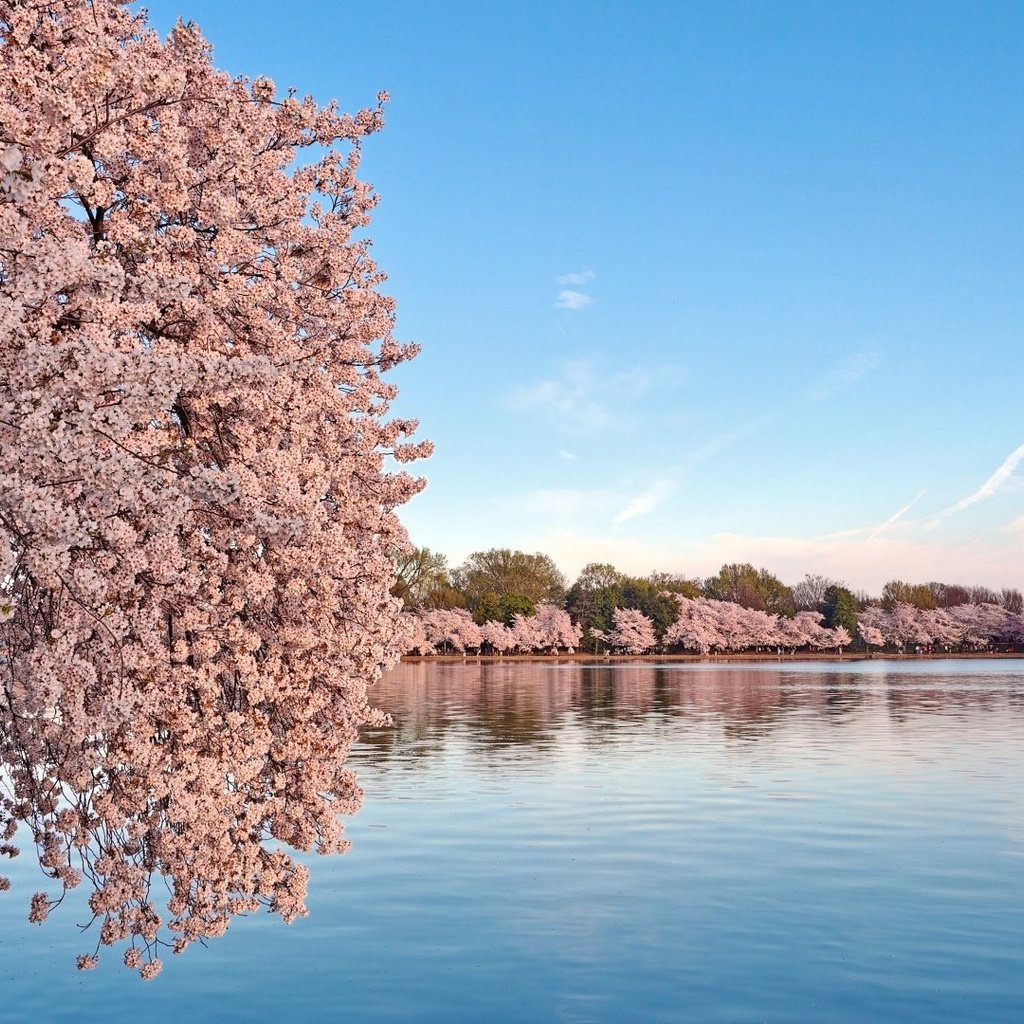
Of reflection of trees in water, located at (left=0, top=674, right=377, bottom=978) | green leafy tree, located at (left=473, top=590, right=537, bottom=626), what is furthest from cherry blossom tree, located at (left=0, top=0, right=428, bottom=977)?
green leafy tree, located at (left=473, top=590, right=537, bottom=626)

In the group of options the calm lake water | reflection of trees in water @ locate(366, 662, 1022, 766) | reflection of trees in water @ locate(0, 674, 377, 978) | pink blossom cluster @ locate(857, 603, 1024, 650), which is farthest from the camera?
pink blossom cluster @ locate(857, 603, 1024, 650)

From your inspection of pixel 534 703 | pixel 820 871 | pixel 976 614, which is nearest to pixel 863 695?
pixel 534 703

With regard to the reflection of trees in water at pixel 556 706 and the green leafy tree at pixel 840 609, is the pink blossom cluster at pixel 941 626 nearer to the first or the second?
the green leafy tree at pixel 840 609

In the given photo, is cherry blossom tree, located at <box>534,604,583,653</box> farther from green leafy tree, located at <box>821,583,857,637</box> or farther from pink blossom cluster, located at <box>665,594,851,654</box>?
green leafy tree, located at <box>821,583,857,637</box>

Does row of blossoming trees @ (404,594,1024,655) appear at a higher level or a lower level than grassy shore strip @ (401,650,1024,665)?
higher

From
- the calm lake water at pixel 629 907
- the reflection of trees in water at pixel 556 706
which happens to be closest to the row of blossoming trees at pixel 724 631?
the reflection of trees in water at pixel 556 706

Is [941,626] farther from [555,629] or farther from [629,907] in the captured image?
[629,907]

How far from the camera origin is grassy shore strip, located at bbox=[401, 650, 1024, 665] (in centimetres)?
13225

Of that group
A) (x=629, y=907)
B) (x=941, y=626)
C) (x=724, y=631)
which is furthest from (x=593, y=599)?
(x=629, y=907)

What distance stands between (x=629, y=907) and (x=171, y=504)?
9903 mm

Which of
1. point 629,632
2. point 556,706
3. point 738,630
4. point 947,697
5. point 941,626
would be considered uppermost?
point 941,626

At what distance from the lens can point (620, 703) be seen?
5375cm

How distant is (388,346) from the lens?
16.1m

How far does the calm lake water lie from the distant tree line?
10426cm
